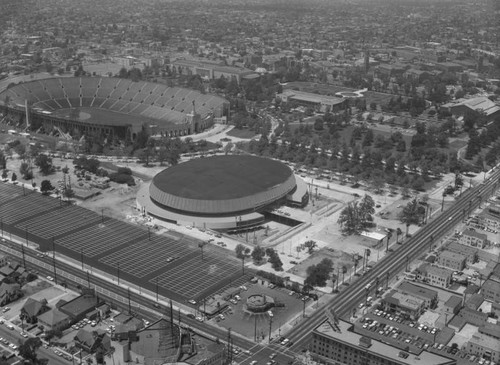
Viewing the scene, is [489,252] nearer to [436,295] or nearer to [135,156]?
[436,295]

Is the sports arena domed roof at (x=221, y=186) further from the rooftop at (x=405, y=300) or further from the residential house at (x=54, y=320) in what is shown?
the residential house at (x=54, y=320)

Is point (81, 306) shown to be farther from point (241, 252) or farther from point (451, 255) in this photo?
point (451, 255)

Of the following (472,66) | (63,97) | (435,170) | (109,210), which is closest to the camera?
(109,210)

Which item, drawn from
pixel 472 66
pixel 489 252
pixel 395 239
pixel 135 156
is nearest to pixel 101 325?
pixel 395 239

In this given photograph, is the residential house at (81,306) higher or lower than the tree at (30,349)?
lower

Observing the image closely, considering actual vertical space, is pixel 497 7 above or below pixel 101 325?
above

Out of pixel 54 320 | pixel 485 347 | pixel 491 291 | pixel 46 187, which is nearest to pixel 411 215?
pixel 491 291

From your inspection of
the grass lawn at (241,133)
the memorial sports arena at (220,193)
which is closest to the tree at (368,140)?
the grass lawn at (241,133)
